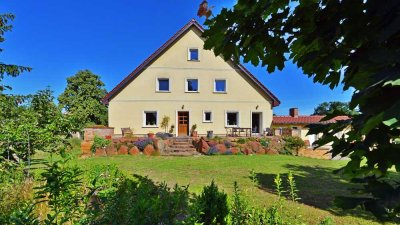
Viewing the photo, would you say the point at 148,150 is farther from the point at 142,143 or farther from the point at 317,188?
the point at 317,188

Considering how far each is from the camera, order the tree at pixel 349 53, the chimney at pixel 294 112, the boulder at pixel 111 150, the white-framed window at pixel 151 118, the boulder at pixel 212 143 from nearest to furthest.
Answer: the tree at pixel 349 53 < the boulder at pixel 111 150 < the boulder at pixel 212 143 < the white-framed window at pixel 151 118 < the chimney at pixel 294 112

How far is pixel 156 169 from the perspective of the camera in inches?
439

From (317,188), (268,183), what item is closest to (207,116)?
(268,183)

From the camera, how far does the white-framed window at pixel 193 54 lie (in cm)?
2317

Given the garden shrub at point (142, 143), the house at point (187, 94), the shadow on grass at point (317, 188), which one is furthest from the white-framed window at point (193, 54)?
the shadow on grass at point (317, 188)

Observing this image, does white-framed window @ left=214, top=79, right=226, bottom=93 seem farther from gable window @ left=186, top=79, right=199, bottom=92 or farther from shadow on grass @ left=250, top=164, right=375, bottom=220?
shadow on grass @ left=250, top=164, right=375, bottom=220

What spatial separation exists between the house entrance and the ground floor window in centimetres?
320

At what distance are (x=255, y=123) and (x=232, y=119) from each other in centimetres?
216

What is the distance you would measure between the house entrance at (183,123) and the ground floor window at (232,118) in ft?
10.5

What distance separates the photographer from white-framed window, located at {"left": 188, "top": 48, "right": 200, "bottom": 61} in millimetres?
23172

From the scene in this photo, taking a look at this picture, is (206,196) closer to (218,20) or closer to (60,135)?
(218,20)

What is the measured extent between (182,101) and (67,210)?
68.3 feet

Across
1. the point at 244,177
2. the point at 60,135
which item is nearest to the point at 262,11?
the point at 60,135

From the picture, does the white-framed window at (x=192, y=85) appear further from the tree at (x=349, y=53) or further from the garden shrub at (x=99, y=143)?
the tree at (x=349, y=53)
